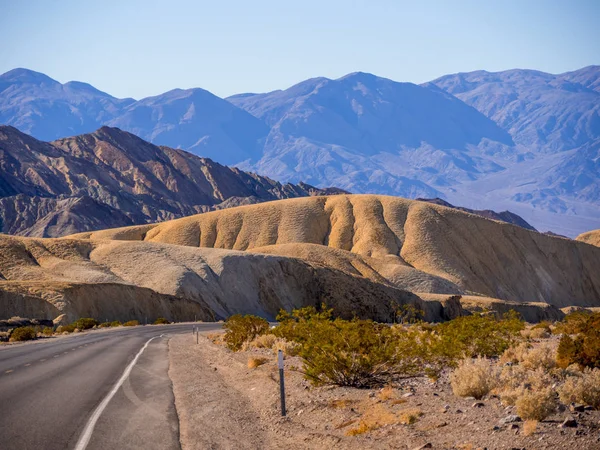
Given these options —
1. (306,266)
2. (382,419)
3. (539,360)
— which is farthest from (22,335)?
(306,266)

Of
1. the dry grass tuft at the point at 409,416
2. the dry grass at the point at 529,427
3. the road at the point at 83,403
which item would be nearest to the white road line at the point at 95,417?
the road at the point at 83,403

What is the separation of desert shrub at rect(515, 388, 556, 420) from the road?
4.84m

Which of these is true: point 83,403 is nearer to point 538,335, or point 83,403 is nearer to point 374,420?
point 374,420

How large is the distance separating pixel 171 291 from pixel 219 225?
153 ft

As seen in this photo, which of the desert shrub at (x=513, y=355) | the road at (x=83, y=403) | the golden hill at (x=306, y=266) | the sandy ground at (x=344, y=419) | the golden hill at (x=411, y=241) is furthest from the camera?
the golden hill at (x=411, y=241)

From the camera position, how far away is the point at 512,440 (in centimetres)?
955

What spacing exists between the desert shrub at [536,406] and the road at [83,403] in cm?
484

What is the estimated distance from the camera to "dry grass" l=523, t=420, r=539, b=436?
970cm

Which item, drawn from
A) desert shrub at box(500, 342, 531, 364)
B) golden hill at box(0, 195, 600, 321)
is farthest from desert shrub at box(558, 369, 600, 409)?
golden hill at box(0, 195, 600, 321)

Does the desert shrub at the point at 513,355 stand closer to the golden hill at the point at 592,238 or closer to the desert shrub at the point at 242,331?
the desert shrub at the point at 242,331

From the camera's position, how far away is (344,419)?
40.7ft

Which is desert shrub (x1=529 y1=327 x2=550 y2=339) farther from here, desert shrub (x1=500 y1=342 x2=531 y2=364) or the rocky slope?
the rocky slope

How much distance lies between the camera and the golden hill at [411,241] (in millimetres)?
109188

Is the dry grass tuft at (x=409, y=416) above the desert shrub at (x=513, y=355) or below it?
above
